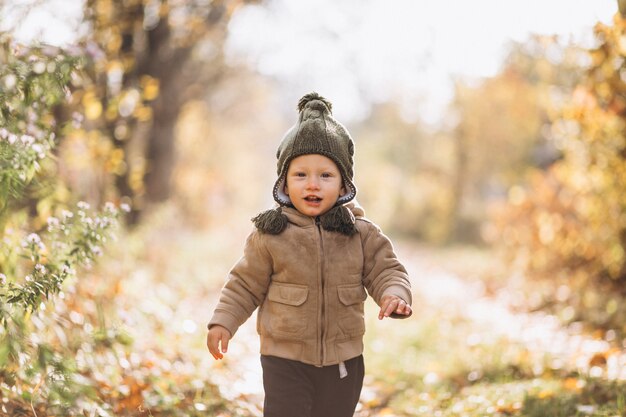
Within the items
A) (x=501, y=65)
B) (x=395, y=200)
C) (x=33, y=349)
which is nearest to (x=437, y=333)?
(x=33, y=349)

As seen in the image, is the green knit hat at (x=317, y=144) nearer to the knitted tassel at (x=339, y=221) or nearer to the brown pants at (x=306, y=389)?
the knitted tassel at (x=339, y=221)

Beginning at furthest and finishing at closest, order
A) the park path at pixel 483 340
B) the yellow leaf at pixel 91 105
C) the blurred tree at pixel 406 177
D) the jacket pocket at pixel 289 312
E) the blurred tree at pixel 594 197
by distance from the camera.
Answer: the blurred tree at pixel 406 177 < the blurred tree at pixel 594 197 < the yellow leaf at pixel 91 105 < the park path at pixel 483 340 < the jacket pocket at pixel 289 312

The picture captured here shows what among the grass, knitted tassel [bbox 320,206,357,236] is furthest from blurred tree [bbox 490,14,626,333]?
knitted tassel [bbox 320,206,357,236]

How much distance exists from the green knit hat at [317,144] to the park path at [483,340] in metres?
1.92

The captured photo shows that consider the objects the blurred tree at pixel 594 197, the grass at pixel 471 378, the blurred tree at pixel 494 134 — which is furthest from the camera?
the blurred tree at pixel 494 134

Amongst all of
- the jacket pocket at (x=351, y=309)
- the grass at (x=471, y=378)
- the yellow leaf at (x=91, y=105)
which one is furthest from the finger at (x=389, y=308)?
the yellow leaf at (x=91, y=105)

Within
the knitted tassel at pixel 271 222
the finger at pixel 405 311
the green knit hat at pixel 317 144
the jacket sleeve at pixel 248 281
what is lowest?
the finger at pixel 405 311

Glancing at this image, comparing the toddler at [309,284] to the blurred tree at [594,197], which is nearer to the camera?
the toddler at [309,284]

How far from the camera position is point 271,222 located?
9.88ft

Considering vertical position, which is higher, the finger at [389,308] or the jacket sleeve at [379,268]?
the jacket sleeve at [379,268]

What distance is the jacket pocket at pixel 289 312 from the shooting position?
298 centimetres

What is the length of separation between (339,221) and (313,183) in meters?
0.23

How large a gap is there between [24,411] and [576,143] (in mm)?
6915

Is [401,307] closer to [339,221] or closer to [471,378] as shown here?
[339,221]
